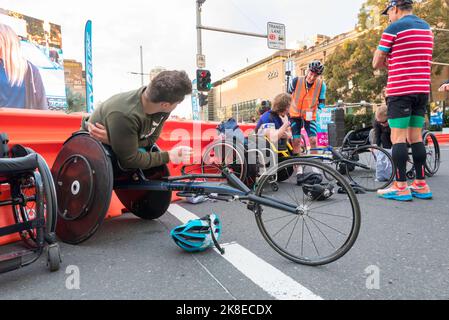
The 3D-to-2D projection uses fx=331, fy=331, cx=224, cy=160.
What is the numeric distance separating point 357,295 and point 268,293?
466 millimetres

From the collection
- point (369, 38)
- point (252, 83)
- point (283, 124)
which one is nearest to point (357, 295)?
point (283, 124)

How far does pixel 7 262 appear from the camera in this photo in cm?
192

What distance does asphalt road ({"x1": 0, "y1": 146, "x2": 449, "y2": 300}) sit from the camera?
5.94 ft

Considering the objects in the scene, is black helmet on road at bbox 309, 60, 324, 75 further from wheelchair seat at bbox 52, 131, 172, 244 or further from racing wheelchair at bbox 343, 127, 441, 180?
wheelchair seat at bbox 52, 131, 172, 244

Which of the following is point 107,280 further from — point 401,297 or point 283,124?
point 283,124

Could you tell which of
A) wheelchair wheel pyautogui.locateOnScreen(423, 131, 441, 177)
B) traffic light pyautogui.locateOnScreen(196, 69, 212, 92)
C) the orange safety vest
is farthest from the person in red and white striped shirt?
traffic light pyautogui.locateOnScreen(196, 69, 212, 92)

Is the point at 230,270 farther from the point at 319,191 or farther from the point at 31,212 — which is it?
the point at 31,212

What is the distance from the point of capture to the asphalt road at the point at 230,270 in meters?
1.81

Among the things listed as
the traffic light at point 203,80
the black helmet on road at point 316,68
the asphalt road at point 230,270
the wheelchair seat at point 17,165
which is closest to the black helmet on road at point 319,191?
the asphalt road at point 230,270

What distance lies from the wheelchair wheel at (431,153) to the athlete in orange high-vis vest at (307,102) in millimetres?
1747

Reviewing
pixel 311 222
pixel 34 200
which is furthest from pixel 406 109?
pixel 34 200

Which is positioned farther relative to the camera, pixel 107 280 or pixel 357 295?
pixel 107 280

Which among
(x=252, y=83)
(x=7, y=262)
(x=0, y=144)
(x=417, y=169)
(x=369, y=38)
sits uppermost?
(x=252, y=83)
